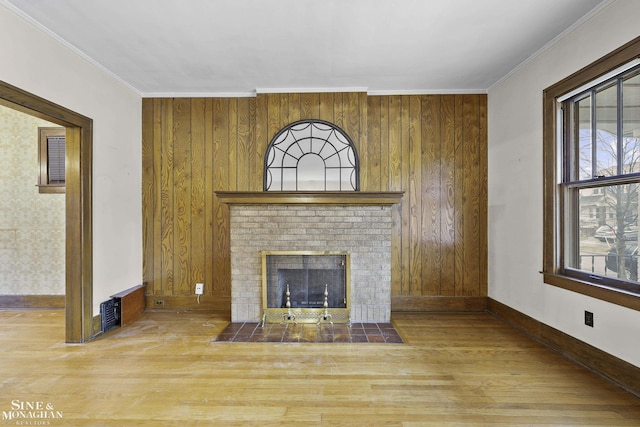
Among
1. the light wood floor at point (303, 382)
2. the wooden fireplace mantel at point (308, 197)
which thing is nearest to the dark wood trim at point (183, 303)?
the light wood floor at point (303, 382)

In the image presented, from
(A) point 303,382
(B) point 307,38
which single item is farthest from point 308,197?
(A) point 303,382

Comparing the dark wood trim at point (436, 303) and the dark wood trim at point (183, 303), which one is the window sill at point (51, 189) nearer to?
the dark wood trim at point (183, 303)

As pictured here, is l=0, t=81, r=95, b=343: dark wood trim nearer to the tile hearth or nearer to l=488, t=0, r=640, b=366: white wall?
the tile hearth

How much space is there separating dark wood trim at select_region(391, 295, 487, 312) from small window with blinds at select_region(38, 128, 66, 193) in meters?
4.16

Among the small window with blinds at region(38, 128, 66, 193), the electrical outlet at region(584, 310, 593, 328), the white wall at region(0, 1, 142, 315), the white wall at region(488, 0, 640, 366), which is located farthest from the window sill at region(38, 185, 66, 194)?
the electrical outlet at region(584, 310, 593, 328)

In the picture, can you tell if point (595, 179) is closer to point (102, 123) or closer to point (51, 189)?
point (102, 123)

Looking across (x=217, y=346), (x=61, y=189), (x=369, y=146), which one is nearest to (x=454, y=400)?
(x=217, y=346)

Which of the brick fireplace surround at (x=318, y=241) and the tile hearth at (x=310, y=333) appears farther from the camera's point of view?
the brick fireplace surround at (x=318, y=241)

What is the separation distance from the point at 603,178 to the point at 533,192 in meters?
0.63

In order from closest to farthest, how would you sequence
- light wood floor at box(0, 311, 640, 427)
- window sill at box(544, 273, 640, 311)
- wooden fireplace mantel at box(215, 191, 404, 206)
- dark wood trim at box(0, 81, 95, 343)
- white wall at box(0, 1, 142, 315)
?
light wood floor at box(0, 311, 640, 427) < window sill at box(544, 273, 640, 311) < white wall at box(0, 1, 142, 315) < dark wood trim at box(0, 81, 95, 343) < wooden fireplace mantel at box(215, 191, 404, 206)

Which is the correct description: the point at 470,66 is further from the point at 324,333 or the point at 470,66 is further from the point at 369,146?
the point at 324,333

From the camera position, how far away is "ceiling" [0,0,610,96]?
85.4 inches

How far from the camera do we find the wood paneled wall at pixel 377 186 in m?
3.66

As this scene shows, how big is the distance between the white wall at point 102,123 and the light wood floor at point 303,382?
77cm
